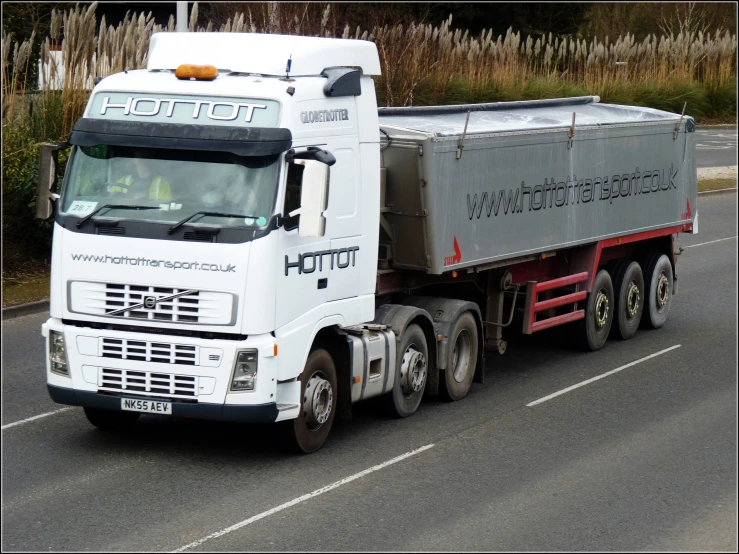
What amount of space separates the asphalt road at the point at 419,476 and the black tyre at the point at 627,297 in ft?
6.65

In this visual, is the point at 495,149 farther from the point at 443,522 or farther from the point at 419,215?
the point at 443,522

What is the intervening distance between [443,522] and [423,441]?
2.24 metres

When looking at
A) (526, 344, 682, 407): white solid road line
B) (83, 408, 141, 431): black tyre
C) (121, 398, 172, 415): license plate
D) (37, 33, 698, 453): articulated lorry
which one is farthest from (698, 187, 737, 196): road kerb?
(121, 398, 172, 415): license plate

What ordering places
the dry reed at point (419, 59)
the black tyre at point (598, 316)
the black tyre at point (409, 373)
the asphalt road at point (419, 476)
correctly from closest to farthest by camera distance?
the asphalt road at point (419, 476) < the black tyre at point (409, 373) < the black tyre at point (598, 316) < the dry reed at point (419, 59)

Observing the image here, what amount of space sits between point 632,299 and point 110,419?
776 centimetres

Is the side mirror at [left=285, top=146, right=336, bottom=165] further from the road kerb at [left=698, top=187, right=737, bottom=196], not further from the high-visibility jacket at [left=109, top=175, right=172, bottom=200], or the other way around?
the road kerb at [left=698, top=187, right=737, bottom=196]

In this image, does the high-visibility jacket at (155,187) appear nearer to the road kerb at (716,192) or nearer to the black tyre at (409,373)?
the black tyre at (409,373)

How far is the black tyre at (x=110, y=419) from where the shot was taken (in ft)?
33.8

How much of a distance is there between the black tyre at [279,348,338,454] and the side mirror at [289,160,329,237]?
1250 mm

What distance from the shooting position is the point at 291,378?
947 cm

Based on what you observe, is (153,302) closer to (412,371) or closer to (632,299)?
(412,371)

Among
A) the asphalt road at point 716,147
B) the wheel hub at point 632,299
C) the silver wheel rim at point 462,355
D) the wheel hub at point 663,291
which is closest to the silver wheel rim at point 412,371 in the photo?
the silver wheel rim at point 462,355

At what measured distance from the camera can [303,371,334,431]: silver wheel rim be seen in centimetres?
982

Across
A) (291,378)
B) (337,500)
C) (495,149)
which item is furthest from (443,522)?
(495,149)
